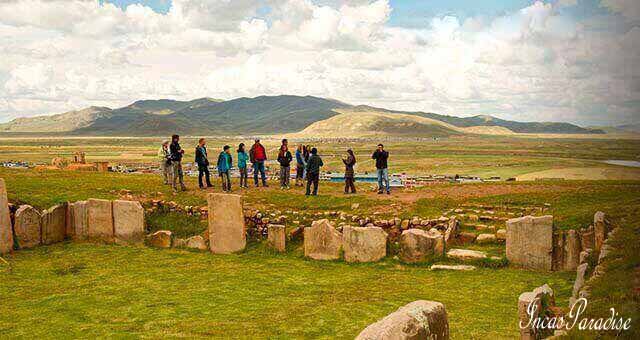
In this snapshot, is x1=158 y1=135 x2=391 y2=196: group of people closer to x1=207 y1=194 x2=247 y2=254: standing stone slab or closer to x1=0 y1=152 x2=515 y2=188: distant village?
x1=0 y1=152 x2=515 y2=188: distant village

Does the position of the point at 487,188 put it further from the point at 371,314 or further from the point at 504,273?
the point at 371,314

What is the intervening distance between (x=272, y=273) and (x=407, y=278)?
12.3ft

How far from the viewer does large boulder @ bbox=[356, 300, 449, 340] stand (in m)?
6.21

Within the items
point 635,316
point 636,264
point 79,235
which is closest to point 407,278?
point 636,264

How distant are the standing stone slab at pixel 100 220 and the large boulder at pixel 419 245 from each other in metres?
10.4

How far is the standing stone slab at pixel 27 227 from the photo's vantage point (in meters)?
18.3

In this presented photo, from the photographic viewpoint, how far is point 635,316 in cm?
738

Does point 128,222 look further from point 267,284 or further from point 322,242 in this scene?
point 267,284

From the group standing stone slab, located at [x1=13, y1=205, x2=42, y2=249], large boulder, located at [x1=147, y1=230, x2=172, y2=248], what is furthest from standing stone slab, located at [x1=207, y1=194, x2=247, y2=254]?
standing stone slab, located at [x1=13, y1=205, x2=42, y2=249]

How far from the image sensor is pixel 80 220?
64.7 ft

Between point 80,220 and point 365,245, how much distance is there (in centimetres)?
1027

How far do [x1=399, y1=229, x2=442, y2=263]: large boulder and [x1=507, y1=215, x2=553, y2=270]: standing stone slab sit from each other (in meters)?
2.04

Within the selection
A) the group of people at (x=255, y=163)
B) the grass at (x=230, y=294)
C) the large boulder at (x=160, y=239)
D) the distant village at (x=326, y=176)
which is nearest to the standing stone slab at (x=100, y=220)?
the large boulder at (x=160, y=239)

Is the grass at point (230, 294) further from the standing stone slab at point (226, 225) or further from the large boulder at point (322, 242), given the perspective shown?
the standing stone slab at point (226, 225)
